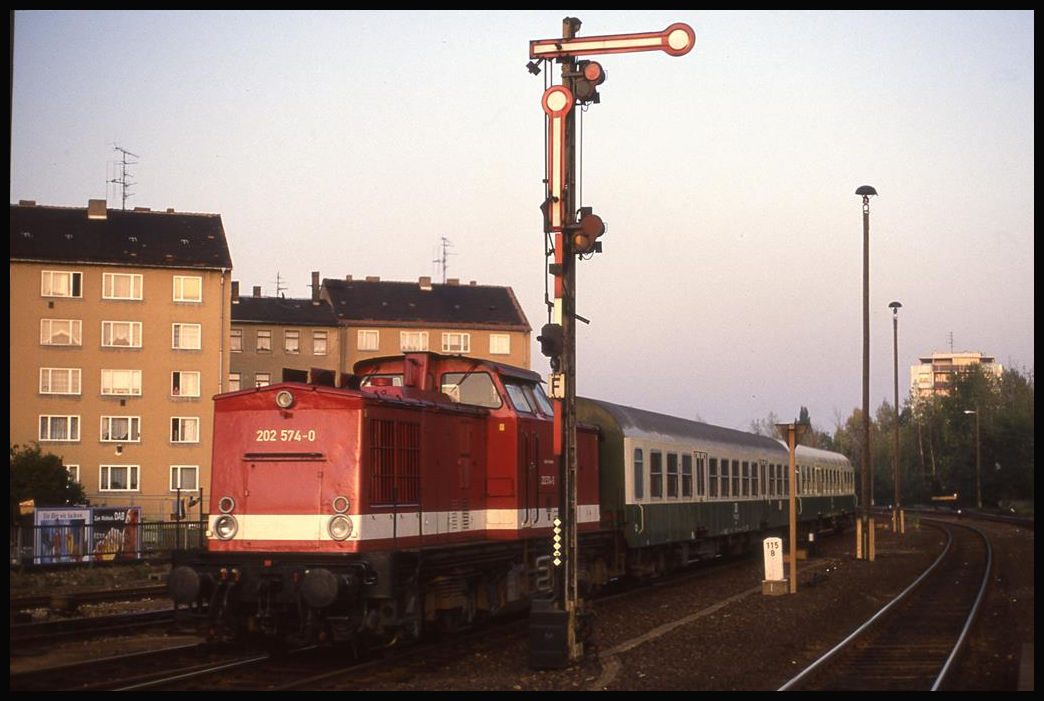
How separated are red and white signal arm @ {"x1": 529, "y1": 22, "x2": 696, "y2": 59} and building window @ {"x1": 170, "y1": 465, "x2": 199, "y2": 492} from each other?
146ft

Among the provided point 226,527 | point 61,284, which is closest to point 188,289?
point 61,284

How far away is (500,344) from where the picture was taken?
235 feet

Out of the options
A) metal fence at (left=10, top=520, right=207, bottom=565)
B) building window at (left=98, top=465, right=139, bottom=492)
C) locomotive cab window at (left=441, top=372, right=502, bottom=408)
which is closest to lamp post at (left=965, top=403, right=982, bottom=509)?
building window at (left=98, top=465, right=139, bottom=492)

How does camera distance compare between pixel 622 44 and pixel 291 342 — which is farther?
pixel 291 342

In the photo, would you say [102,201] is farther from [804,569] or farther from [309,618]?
[309,618]

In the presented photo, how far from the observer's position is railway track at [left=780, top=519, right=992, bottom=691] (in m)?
12.2

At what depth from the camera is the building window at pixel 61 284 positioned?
54062 millimetres

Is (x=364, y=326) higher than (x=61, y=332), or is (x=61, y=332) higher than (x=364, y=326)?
(x=364, y=326)

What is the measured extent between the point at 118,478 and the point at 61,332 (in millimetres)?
7235

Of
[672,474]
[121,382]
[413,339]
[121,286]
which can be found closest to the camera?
[672,474]

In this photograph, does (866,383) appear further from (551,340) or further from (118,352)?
(118,352)

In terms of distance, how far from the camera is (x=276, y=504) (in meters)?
13.1

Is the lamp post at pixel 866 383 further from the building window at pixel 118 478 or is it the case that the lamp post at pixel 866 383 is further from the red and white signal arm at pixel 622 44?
the building window at pixel 118 478

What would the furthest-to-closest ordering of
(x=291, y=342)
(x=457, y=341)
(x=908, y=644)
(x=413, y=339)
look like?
(x=457, y=341), (x=413, y=339), (x=291, y=342), (x=908, y=644)
